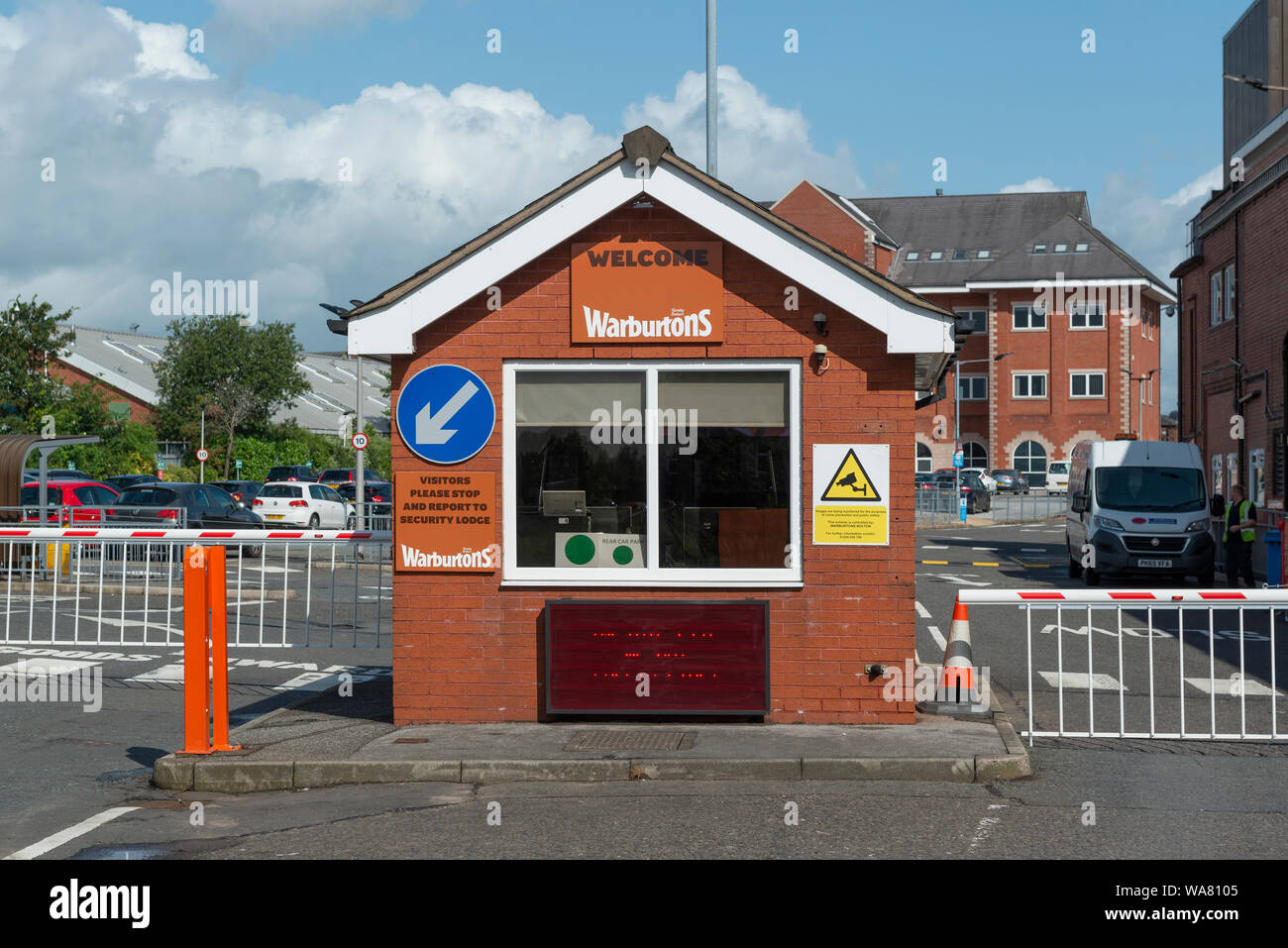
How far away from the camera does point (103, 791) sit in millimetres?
8023

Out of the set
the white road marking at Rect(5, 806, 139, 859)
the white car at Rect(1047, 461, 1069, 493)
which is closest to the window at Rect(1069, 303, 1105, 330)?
the white car at Rect(1047, 461, 1069, 493)

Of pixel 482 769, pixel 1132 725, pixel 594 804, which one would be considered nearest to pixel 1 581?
pixel 482 769

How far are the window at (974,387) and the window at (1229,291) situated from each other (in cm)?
4930

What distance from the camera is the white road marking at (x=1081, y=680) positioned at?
40.5 feet

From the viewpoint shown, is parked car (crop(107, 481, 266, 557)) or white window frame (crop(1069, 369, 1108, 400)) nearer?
parked car (crop(107, 481, 266, 557))

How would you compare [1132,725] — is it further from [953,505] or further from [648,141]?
[953,505]

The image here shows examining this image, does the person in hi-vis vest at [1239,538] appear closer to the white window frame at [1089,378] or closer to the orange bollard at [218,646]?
the orange bollard at [218,646]

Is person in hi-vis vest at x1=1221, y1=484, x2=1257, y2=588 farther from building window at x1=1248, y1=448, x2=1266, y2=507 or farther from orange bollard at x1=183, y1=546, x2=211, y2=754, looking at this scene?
orange bollard at x1=183, y1=546, x2=211, y2=754

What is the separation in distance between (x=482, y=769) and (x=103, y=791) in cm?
221

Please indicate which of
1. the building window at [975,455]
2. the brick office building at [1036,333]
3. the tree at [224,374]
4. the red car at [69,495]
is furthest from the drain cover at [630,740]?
the building window at [975,455]

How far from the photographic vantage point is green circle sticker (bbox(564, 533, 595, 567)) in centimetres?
952

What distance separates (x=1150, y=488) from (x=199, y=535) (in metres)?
17.6

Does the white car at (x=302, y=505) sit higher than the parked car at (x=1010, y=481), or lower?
lower

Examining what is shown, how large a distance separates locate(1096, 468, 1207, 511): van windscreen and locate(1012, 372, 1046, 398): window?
192ft
